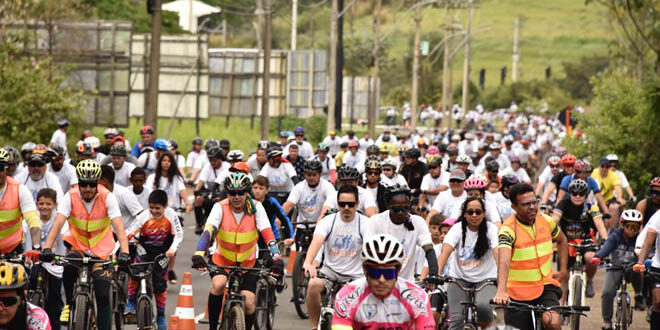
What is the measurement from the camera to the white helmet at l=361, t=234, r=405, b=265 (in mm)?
7336

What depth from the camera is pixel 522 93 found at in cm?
12256

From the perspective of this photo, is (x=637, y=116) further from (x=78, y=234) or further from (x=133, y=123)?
(x=133, y=123)

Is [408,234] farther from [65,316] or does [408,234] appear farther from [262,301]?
[65,316]

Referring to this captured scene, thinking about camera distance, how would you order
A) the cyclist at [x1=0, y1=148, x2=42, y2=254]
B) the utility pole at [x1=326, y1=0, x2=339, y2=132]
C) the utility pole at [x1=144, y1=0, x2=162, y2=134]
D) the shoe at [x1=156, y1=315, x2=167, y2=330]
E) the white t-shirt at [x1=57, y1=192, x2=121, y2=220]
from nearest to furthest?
the cyclist at [x1=0, y1=148, x2=42, y2=254]
the white t-shirt at [x1=57, y1=192, x2=121, y2=220]
the shoe at [x1=156, y1=315, x2=167, y2=330]
the utility pole at [x1=144, y1=0, x2=162, y2=134]
the utility pole at [x1=326, y1=0, x2=339, y2=132]

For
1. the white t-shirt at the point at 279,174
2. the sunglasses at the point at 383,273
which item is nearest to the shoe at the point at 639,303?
the white t-shirt at the point at 279,174

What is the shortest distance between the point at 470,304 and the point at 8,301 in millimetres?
4980

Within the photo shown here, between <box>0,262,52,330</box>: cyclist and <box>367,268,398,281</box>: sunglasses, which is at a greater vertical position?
<box>367,268,398,281</box>: sunglasses

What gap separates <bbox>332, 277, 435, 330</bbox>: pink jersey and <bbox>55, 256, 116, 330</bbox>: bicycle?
4339mm

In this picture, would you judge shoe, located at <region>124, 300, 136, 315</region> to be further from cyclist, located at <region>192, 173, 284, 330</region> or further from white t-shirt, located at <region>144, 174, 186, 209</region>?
white t-shirt, located at <region>144, 174, 186, 209</region>

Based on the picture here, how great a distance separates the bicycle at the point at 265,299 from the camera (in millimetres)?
12324

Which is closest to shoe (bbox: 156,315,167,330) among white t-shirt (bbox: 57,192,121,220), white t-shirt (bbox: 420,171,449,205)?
white t-shirt (bbox: 57,192,121,220)

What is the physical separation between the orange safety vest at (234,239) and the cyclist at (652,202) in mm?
4798

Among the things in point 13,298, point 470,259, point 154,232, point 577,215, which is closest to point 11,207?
point 154,232

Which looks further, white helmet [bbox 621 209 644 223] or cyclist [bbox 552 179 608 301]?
cyclist [bbox 552 179 608 301]
